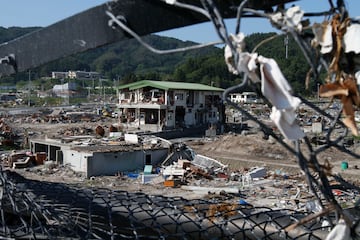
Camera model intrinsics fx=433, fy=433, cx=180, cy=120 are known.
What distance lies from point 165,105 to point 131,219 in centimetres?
2254

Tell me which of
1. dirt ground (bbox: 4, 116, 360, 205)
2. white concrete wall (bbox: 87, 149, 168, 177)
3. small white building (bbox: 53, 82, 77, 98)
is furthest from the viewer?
small white building (bbox: 53, 82, 77, 98)

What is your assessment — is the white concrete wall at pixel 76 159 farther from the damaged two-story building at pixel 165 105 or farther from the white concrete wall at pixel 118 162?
the damaged two-story building at pixel 165 105

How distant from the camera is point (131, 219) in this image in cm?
185

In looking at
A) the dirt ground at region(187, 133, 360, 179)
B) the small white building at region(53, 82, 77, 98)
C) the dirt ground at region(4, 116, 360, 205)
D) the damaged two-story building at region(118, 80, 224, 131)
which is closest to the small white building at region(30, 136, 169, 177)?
the dirt ground at region(4, 116, 360, 205)

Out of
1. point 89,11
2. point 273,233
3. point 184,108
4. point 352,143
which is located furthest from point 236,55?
point 184,108

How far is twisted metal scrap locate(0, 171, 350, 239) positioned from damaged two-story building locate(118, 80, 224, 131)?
21.8 metres

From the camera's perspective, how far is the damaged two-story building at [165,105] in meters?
24.6

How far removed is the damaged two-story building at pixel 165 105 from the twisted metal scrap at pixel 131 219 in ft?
71.6

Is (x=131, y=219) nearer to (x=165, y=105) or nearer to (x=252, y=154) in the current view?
(x=252, y=154)

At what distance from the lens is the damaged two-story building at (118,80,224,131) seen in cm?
2459

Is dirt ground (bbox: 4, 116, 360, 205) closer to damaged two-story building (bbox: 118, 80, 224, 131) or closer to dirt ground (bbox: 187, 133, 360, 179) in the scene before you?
dirt ground (bbox: 187, 133, 360, 179)

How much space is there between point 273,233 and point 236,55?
992 millimetres

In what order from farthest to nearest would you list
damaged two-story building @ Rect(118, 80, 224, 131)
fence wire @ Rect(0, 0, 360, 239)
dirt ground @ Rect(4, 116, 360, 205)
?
damaged two-story building @ Rect(118, 80, 224, 131) → dirt ground @ Rect(4, 116, 360, 205) → fence wire @ Rect(0, 0, 360, 239)

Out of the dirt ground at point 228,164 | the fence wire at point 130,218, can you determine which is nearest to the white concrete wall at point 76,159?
the dirt ground at point 228,164
